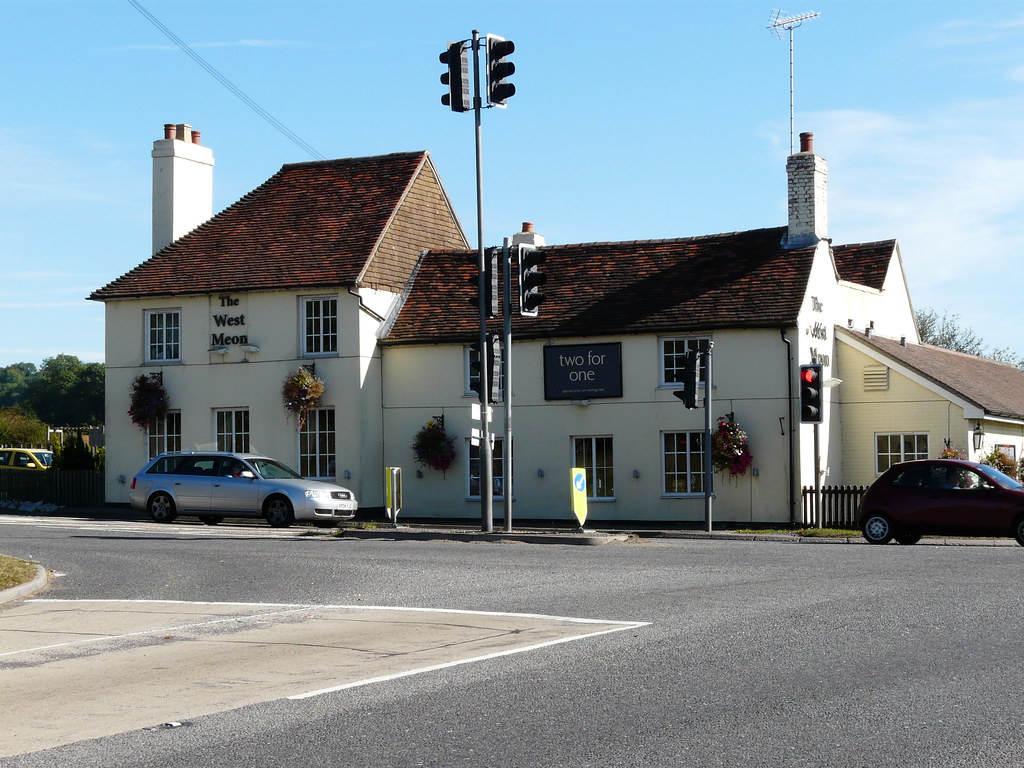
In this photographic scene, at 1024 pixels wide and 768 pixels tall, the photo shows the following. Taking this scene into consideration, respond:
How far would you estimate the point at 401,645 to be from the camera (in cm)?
1113

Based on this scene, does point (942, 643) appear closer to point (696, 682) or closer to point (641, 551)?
point (696, 682)

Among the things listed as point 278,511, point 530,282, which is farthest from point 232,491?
point 530,282

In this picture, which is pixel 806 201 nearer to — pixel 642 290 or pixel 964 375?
pixel 642 290

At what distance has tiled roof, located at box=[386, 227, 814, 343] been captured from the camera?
101 feet

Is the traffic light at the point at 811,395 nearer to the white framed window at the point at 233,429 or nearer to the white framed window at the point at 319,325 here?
the white framed window at the point at 319,325

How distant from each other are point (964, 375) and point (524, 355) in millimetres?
12150

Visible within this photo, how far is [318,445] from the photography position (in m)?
33.8

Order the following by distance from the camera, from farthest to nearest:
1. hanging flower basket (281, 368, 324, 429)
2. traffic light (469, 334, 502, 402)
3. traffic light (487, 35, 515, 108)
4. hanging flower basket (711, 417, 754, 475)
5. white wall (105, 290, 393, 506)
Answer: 1. white wall (105, 290, 393, 506)
2. hanging flower basket (281, 368, 324, 429)
3. hanging flower basket (711, 417, 754, 475)
4. traffic light (469, 334, 502, 402)
5. traffic light (487, 35, 515, 108)

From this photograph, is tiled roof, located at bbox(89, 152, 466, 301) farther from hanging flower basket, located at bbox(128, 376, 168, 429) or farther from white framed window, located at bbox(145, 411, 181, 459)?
white framed window, located at bbox(145, 411, 181, 459)

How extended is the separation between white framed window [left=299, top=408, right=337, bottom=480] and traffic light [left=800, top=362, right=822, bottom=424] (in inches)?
519

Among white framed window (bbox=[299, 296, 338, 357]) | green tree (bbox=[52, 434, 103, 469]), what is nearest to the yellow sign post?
white framed window (bbox=[299, 296, 338, 357])

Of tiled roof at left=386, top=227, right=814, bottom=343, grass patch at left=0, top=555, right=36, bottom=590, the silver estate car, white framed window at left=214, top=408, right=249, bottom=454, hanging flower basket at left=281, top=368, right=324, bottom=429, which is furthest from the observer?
white framed window at left=214, top=408, right=249, bottom=454

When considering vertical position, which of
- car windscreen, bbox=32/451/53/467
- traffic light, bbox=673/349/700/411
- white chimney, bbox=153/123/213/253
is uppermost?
white chimney, bbox=153/123/213/253

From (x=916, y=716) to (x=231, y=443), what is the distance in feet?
94.3
